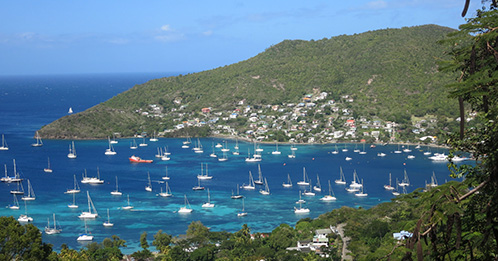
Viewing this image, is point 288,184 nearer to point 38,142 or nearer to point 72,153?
point 72,153

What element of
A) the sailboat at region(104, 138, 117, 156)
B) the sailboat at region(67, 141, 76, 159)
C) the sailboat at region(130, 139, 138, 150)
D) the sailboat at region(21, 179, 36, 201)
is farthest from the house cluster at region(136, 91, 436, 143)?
the sailboat at region(21, 179, 36, 201)

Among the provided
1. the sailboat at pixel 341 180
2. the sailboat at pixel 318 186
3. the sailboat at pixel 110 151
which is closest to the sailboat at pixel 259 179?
the sailboat at pixel 318 186

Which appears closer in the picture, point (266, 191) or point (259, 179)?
point (266, 191)

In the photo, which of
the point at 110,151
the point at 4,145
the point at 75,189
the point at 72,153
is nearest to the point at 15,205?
the point at 75,189

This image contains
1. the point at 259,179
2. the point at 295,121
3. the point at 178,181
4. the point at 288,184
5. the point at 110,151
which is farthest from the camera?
the point at 295,121

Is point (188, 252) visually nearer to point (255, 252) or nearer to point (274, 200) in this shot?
point (255, 252)

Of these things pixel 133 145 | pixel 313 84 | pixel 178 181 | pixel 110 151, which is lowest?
pixel 178 181

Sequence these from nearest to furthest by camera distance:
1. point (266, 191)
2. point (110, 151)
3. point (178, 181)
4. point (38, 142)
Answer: point (266, 191) → point (178, 181) → point (110, 151) → point (38, 142)
